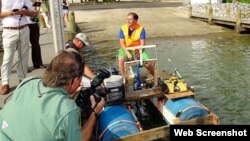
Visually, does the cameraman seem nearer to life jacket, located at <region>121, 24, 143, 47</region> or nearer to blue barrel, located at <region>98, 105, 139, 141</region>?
blue barrel, located at <region>98, 105, 139, 141</region>

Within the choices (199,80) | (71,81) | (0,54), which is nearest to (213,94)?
(199,80)

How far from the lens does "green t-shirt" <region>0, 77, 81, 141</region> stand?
105 inches

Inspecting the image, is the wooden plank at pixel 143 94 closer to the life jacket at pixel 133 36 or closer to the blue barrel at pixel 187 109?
the blue barrel at pixel 187 109

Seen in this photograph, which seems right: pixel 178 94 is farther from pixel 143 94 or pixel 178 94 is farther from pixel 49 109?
pixel 49 109

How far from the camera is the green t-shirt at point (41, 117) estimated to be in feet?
8.77

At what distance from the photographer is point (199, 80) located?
11.6 metres

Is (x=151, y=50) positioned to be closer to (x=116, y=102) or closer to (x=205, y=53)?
(x=205, y=53)

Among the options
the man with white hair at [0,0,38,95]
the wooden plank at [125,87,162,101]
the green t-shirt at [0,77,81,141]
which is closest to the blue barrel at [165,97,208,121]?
the wooden plank at [125,87,162,101]

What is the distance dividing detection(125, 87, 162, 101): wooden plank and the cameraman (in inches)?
161

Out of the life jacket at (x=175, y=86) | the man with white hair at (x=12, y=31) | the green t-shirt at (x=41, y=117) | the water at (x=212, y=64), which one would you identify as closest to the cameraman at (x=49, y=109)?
the green t-shirt at (x=41, y=117)

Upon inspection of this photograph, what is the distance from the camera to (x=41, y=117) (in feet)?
8.91

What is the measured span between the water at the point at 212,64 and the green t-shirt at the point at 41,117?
6.06 meters

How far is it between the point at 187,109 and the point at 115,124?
1.42 m

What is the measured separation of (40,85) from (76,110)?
0.40 m
